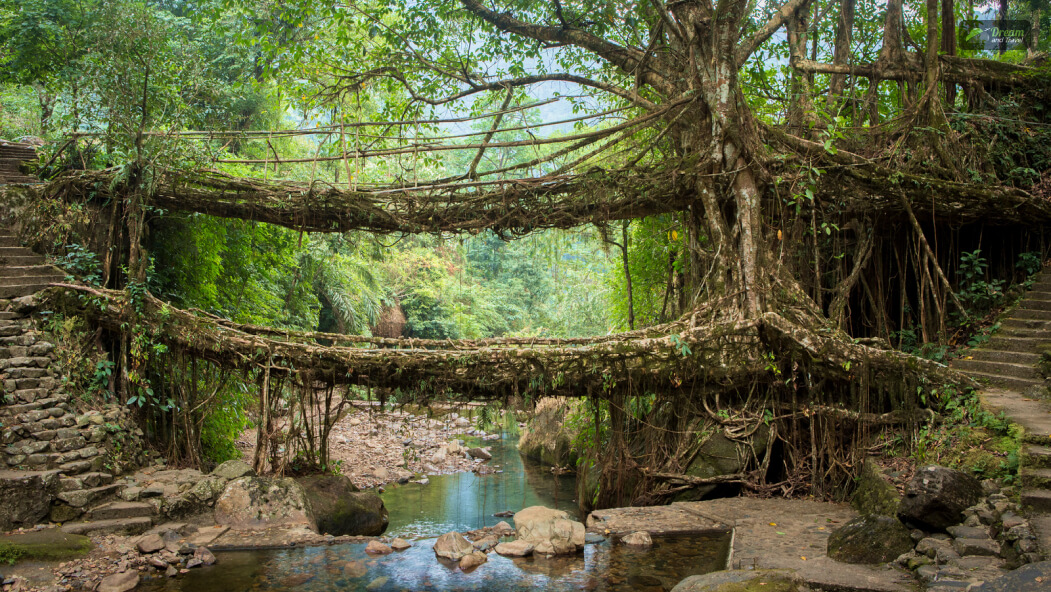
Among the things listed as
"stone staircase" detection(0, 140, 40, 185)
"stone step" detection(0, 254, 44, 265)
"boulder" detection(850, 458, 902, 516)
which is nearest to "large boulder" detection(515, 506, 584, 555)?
"boulder" detection(850, 458, 902, 516)

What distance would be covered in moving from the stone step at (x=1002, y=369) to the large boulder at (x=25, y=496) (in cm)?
882

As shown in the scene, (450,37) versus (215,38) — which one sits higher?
(215,38)

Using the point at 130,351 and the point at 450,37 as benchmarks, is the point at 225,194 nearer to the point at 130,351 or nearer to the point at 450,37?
the point at 130,351

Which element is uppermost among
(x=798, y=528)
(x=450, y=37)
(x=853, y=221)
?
(x=450, y=37)

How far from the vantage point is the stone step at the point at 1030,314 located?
7200 mm

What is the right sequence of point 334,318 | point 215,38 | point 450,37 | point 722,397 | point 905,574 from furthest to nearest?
point 334,318 → point 215,38 → point 450,37 → point 722,397 → point 905,574

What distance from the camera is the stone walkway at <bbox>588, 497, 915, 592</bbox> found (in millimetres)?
4555

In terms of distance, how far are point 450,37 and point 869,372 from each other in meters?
7.29

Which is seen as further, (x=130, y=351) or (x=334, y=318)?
(x=334, y=318)

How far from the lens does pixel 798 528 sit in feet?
19.3

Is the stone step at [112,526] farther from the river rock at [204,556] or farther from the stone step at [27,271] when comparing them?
the stone step at [27,271]

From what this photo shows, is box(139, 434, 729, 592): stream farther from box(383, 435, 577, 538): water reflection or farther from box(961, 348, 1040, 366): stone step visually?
box(961, 348, 1040, 366): stone step

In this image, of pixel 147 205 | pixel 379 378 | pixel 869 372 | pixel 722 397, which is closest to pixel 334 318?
pixel 147 205

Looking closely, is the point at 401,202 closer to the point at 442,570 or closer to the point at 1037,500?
the point at 442,570
